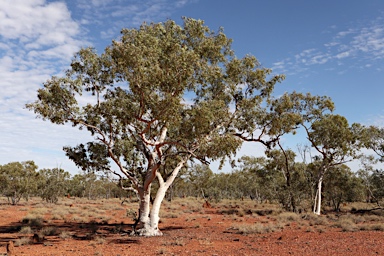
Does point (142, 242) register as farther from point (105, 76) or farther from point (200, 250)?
point (105, 76)

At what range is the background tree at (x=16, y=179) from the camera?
149ft

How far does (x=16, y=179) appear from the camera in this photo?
45.9m

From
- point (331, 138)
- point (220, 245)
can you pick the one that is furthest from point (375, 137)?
point (220, 245)

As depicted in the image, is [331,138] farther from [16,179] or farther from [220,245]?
[16,179]

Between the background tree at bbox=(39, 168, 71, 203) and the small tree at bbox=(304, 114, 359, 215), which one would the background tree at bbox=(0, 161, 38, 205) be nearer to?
the background tree at bbox=(39, 168, 71, 203)

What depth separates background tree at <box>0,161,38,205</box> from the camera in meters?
45.5

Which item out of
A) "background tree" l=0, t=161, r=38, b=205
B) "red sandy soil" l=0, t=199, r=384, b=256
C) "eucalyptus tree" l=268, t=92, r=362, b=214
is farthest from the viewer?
"background tree" l=0, t=161, r=38, b=205

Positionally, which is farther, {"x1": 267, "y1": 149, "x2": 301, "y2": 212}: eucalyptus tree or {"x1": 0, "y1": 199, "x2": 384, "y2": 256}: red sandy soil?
{"x1": 267, "y1": 149, "x2": 301, "y2": 212}: eucalyptus tree

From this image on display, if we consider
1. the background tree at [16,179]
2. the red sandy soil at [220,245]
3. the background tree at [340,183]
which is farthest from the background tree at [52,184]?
the background tree at [340,183]

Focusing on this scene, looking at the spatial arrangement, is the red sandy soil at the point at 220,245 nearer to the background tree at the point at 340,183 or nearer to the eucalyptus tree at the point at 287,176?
the eucalyptus tree at the point at 287,176

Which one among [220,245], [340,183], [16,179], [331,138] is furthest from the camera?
[16,179]

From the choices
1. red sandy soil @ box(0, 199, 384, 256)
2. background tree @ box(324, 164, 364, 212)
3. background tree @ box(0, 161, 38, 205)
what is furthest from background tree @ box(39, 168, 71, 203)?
background tree @ box(324, 164, 364, 212)

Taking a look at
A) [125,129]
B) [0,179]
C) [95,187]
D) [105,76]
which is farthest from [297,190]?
[95,187]

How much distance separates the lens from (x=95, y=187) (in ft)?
252
